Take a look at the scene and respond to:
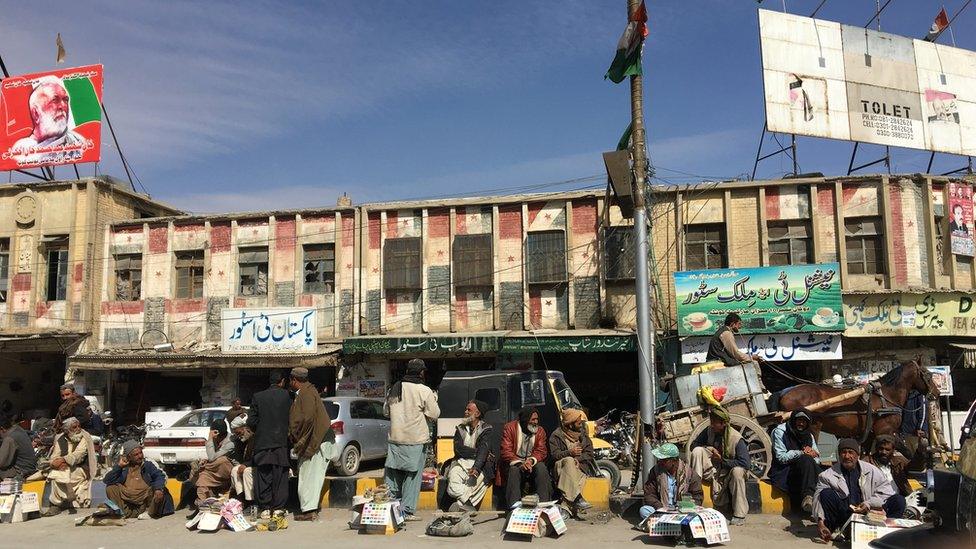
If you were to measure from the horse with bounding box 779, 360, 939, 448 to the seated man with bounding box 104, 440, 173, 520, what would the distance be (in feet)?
28.6

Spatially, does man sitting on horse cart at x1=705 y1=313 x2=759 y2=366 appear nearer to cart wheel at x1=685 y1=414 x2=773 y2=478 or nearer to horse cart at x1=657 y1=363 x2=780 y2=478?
horse cart at x1=657 y1=363 x2=780 y2=478

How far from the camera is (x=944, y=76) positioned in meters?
20.5

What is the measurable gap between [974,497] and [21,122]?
2801cm

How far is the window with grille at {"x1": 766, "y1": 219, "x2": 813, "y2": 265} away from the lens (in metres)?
18.0

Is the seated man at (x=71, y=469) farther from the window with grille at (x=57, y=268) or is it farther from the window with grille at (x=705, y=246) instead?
the window with grille at (x=705, y=246)

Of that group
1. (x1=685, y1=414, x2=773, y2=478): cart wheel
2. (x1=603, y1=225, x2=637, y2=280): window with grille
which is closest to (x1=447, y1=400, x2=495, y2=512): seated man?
(x1=685, y1=414, x2=773, y2=478): cart wheel

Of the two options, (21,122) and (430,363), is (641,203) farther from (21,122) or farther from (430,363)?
(21,122)

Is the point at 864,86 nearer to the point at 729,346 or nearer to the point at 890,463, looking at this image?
the point at 729,346

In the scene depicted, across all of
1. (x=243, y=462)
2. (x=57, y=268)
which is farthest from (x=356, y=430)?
(x=57, y=268)

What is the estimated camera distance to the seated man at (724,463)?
27.6ft

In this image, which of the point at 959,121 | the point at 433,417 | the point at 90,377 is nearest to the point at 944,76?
the point at 959,121

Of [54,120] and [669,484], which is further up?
[54,120]

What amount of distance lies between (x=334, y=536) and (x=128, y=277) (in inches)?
684

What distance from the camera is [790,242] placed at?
18094mm
